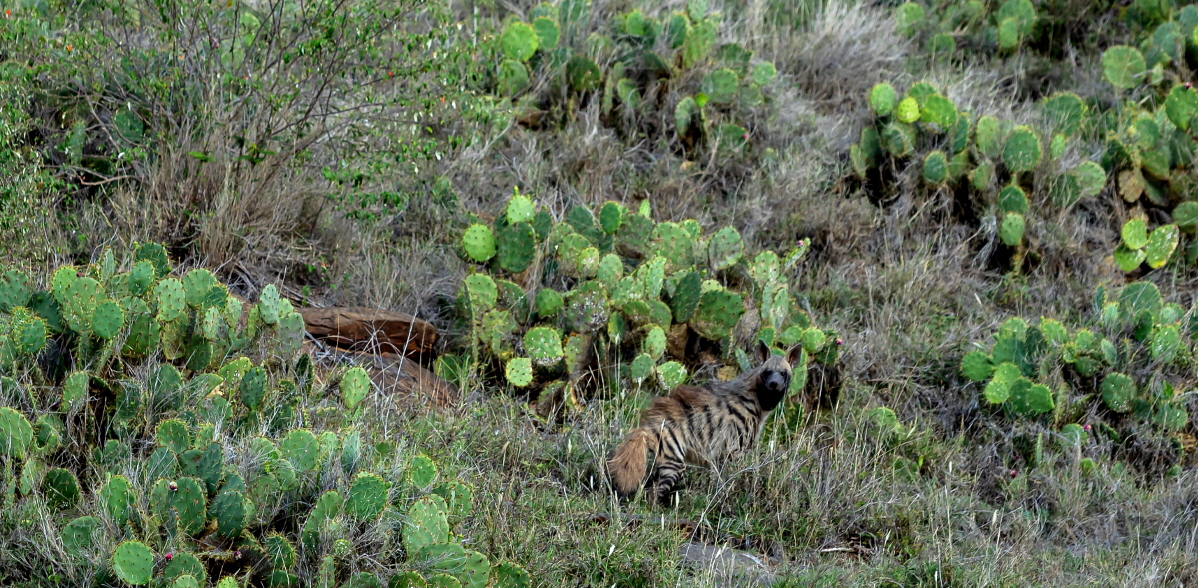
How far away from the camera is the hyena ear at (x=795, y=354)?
660 cm


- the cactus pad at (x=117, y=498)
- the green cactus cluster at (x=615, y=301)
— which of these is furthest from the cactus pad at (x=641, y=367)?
the cactus pad at (x=117, y=498)

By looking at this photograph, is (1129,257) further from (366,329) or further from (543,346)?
(366,329)

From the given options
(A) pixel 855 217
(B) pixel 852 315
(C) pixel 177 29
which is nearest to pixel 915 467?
(B) pixel 852 315

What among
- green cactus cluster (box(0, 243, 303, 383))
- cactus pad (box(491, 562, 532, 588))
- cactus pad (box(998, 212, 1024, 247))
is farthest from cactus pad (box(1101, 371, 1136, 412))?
green cactus cluster (box(0, 243, 303, 383))

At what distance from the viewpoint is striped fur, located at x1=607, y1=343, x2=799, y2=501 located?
223 inches

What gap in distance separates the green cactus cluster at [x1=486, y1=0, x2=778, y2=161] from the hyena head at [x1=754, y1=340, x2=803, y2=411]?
9.24 ft

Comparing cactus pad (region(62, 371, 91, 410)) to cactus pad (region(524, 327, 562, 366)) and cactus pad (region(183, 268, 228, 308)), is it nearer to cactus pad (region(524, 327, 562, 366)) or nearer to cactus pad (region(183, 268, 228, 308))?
cactus pad (region(183, 268, 228, 308))

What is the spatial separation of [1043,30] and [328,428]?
8.10m

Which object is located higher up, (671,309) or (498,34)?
(498,34)

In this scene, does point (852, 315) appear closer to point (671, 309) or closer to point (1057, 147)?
point (671, 309)

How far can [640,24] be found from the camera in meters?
9.15

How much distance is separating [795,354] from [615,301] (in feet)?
3.56

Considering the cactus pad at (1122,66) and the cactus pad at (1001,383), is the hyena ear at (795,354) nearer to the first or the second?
the cactus pad at (1001,383)

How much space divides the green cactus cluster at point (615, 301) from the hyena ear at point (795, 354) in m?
0.10
